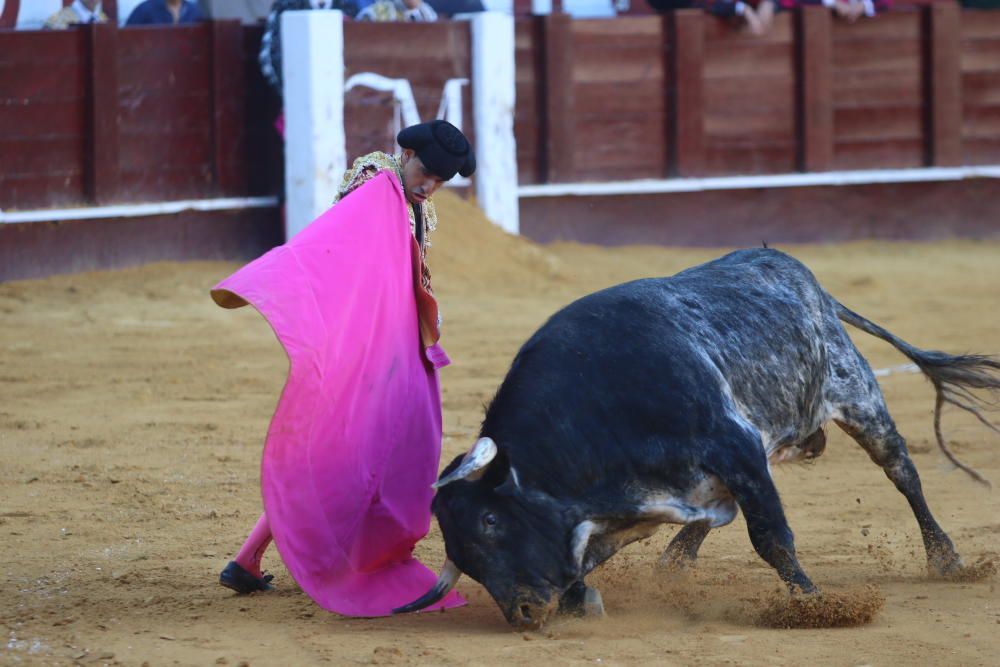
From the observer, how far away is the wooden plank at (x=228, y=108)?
7.74m

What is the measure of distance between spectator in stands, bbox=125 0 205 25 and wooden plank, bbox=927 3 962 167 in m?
4.35

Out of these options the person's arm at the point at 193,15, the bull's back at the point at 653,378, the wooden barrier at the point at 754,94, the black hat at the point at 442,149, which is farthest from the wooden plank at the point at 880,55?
the black hat at the point at 442,149

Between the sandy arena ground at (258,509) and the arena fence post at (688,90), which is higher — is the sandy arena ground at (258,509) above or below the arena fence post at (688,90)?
below

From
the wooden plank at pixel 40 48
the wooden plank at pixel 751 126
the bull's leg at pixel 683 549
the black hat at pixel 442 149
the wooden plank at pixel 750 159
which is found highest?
the wooden plank at pixel 40 48

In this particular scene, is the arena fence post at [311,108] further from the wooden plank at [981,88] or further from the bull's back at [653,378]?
the bull's back at [653,378]

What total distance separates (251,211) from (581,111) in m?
1.96

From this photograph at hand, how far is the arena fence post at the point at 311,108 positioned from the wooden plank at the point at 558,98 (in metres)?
1.33

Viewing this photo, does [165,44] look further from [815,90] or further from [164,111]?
[815,90]

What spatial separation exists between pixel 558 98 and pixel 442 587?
5.76 metres

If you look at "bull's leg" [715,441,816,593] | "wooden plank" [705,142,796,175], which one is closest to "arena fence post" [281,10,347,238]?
"wooden plank" [705,142,796,175]

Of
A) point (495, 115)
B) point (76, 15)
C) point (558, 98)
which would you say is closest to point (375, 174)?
point (76, 15)

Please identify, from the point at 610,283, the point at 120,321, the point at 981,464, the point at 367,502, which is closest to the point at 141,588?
the point at 367,502

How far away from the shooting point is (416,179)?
3.38 meters

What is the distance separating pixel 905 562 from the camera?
147 inches
